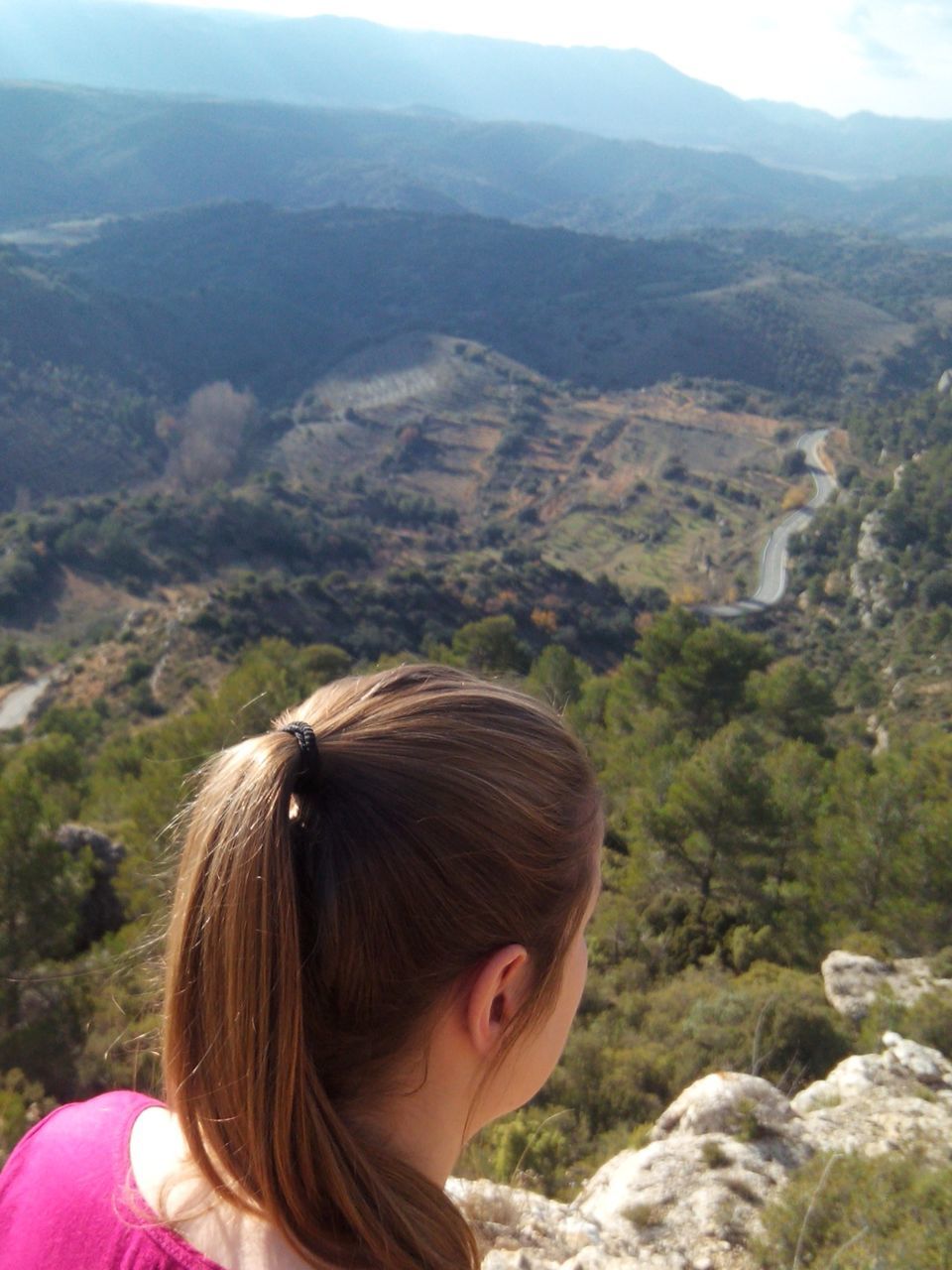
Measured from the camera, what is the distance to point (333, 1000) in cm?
112

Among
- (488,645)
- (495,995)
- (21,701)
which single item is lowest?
(21,701)

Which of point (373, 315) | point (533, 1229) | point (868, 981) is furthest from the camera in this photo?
point (373, 315)

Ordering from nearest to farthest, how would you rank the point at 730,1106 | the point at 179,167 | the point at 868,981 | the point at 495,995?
the point at 495,995 → the point at 730,1106 → the point at 868,981 → the point at 179,167

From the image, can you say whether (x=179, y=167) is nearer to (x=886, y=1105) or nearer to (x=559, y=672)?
(x=559, y=672)

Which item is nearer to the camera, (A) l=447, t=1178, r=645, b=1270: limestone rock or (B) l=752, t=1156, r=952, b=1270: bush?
(B) l=752, t=1156, r=952, b=1270: bush

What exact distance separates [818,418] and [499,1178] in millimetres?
88288

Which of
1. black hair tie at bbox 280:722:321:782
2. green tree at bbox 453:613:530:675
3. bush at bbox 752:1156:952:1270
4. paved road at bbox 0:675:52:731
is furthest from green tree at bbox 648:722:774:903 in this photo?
paved road at bbox 0:675:52:731

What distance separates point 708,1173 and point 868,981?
4.36 meters

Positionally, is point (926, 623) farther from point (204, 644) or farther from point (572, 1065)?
point (572, 1065)

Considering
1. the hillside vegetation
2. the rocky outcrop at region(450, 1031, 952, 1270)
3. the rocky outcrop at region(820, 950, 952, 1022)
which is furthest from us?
the hillside vegetation

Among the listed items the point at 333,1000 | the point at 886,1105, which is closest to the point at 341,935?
the point at 333,1000

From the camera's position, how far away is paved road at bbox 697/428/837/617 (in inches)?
1916

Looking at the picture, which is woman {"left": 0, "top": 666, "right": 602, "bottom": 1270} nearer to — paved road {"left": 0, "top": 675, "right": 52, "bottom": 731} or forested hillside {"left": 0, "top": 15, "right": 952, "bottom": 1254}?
forested hillside {"left": 0, "top": 15, "right": 952, "bottom": 1254}

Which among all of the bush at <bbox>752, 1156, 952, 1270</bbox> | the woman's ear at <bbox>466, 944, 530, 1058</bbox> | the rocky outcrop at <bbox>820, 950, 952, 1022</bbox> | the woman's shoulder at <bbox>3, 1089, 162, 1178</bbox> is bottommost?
the rocky outcrop at <bbox>820, 950, 952, 1022</bbox>
